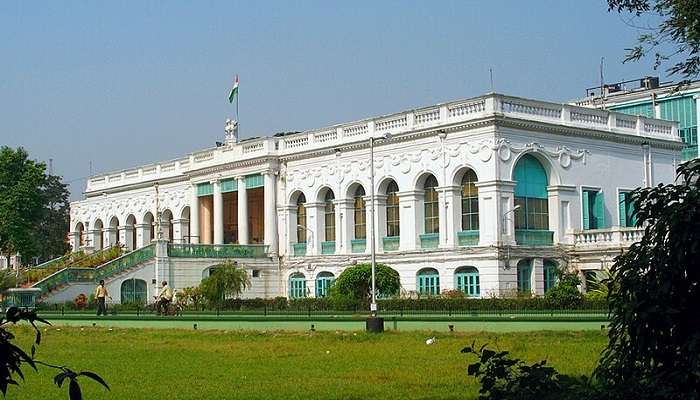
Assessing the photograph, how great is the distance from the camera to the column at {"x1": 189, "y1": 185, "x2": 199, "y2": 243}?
73.1m

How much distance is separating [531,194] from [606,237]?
4452mm

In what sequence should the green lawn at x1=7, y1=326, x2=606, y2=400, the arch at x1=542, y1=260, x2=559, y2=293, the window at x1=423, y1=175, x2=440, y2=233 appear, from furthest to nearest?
the window at x1=423, y1=175, x2=440, y2=233, the arch at x1=542, y1=260, x2=559, y2=293, the green lawn at x1=7, y1=326, x2=606, y2=400

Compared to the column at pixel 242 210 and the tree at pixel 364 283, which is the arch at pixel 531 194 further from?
the column at pixel 242 210

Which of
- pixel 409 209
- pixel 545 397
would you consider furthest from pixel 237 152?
pixel 545 397

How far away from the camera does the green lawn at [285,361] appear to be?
51.9 feet

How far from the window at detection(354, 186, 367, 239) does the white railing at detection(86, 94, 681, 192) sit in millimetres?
3154

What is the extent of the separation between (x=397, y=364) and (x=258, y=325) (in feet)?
51.5

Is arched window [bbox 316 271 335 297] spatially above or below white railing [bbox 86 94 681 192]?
below

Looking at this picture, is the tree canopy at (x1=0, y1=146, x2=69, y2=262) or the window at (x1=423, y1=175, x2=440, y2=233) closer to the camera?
the window at (x1=423, y1=175, x2=440, y2=233)

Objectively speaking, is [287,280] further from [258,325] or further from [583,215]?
[258,325]

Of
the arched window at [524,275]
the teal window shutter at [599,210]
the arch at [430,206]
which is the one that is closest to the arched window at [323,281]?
the arch at [430,206]

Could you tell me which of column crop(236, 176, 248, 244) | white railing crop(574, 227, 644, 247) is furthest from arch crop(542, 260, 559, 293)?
column crop(236, 176, 248, 244)

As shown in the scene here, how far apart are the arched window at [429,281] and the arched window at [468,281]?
137 cm

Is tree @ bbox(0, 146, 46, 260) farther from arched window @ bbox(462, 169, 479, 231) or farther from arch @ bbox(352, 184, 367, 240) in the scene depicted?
arched window @ bbox(462, 169, 479, 231)
